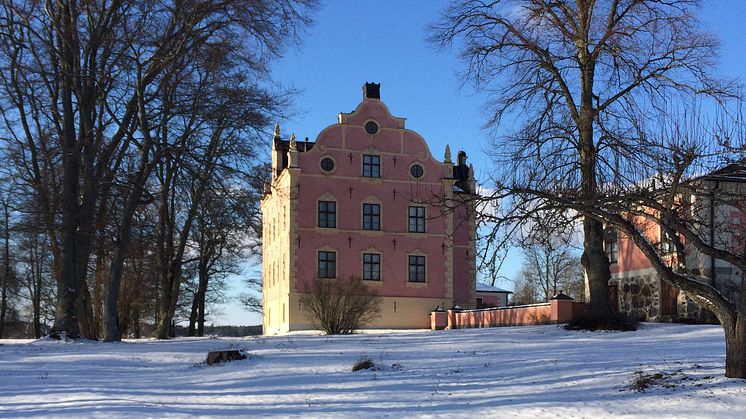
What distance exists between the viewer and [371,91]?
42.4m

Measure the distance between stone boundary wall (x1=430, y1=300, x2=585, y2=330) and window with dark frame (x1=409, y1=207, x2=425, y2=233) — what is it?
6876 millimetres

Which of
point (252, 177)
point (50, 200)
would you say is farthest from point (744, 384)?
point (50, 200)

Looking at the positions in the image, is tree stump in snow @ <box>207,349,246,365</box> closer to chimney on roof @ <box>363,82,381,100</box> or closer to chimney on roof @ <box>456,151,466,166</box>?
chimney on roof @ <box>363,82,381,100</box>

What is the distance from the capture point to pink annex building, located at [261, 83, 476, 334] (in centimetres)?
4031

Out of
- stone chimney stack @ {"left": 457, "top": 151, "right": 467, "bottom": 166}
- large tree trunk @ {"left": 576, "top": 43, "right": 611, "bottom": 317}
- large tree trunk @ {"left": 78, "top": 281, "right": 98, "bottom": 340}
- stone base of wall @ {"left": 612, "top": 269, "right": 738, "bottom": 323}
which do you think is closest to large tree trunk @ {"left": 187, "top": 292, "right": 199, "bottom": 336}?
large tree trunk @ {"left": 78, "top": 281, "right": 98, "bottom": 340}

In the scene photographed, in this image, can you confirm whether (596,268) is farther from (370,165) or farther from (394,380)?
(370,165)

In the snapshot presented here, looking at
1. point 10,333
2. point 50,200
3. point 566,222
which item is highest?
point 50,200

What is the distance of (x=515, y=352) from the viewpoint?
53.5 ft

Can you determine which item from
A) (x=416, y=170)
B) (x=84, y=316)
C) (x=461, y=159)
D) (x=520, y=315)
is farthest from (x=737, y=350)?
(x=461, y=159)

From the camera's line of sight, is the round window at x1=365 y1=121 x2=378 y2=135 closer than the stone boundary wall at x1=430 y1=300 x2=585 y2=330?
No

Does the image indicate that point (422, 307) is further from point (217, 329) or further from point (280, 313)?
point (217, 329)

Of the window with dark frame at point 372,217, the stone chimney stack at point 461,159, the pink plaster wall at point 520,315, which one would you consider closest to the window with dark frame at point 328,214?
the window with dark frame at point 372,217

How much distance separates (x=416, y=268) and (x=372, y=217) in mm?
3577

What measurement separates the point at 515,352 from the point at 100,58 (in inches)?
557
